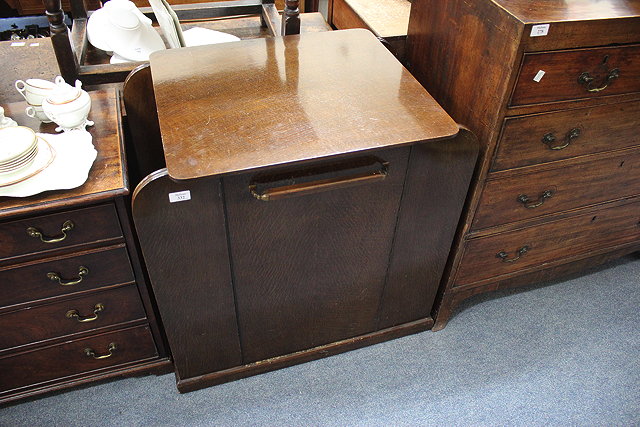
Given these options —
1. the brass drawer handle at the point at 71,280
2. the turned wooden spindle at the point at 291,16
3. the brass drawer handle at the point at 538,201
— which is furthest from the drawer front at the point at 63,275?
the brass drawer handle at the point at 538,201

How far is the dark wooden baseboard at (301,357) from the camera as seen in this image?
1.48 metres

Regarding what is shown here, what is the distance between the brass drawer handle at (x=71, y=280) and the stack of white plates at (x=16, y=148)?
0.27m

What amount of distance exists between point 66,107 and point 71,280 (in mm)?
403

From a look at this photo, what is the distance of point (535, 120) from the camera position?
3.86 ft

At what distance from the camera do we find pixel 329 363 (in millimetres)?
1594

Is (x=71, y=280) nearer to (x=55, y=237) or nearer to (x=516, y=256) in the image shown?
(x=55, y=237)

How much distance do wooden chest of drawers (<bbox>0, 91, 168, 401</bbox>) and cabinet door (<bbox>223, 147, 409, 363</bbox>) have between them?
0.26 metres

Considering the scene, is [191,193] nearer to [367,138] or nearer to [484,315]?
[367,138]

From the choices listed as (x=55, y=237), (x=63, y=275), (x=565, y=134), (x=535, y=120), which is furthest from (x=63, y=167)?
(x=565, y=134)

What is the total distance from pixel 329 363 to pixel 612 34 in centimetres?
118

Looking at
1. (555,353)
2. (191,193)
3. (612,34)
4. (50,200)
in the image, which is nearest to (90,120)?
(50,200)

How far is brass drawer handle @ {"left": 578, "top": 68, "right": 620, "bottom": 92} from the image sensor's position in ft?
3.69

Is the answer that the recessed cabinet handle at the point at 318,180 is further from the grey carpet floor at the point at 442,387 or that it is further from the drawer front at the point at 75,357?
the grey carpet floor at the point at 442,387

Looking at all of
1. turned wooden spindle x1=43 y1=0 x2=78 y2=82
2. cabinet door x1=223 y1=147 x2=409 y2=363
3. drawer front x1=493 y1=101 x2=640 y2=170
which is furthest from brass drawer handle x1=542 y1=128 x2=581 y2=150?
turned wooden spindle x1=43 y1=0 x2=78 y2=82
